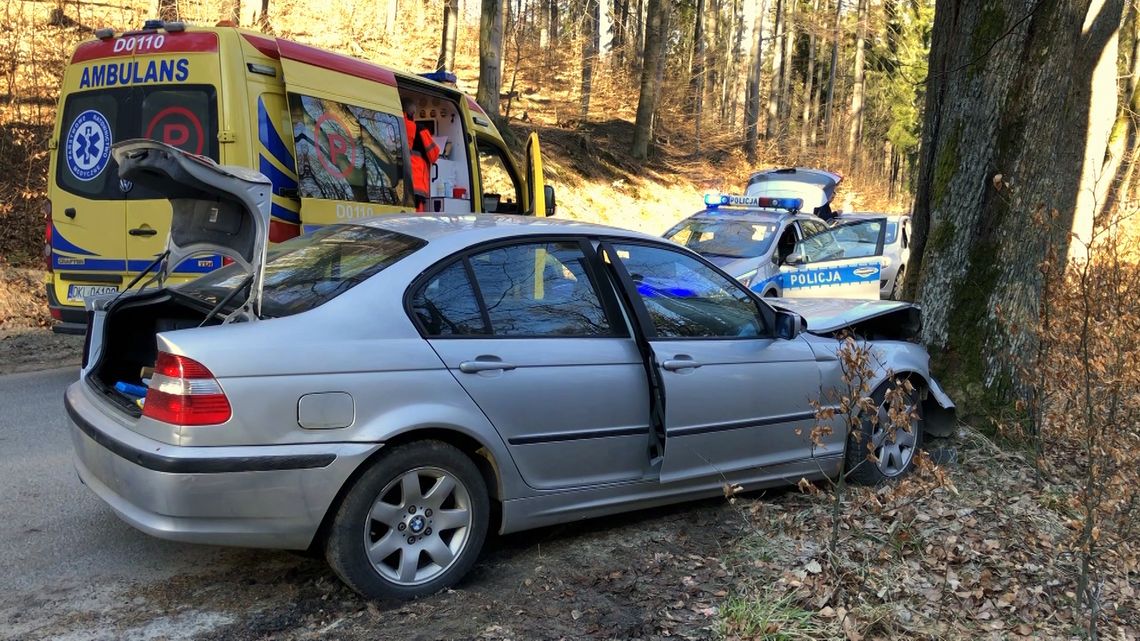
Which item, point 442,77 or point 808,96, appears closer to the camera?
point 442,77

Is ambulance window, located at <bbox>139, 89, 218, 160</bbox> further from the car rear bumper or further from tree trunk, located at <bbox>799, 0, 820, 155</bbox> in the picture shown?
tree trunk, located at <bbox>799, 0, 820, 155</bbox>

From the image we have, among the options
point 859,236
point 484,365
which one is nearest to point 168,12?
point 859,236

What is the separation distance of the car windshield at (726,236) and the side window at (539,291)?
7.03m

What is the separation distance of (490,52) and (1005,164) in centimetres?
1159

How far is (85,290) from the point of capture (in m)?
7.04

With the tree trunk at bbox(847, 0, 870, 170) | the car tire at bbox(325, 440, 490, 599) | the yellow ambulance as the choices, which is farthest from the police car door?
the tree trunk at bbox(847, 0, 870, 170)

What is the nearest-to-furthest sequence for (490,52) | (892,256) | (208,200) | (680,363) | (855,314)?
(208,200)
(680,363)
(855,314)
(892,256)
(490,52)

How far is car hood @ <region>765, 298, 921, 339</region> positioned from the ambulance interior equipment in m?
4.60

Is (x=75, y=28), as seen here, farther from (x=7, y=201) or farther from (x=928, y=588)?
(x=928, y=588)

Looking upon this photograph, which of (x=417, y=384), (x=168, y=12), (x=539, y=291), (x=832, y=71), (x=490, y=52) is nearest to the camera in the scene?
(x=417, y=384)

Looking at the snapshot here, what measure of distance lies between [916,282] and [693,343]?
3048 mm

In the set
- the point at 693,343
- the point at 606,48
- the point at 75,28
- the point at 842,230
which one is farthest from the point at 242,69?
the point at 606,48

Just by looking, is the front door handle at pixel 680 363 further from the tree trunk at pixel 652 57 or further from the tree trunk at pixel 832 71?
the tree trunk at pixel 832 71

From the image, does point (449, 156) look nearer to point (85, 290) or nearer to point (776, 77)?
point (85, 290)
